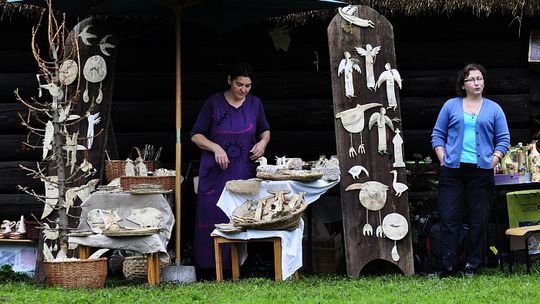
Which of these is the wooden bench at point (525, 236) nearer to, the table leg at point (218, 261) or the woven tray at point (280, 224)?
the woven tray at point (280, 224)

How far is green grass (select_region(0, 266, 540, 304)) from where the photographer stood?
6.16 metres

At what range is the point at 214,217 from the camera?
7754 millimetres

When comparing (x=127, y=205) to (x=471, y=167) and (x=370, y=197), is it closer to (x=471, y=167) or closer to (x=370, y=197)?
(x=370, y=197)

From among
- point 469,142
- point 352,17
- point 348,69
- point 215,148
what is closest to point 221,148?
point 215,148

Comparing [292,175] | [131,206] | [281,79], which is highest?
[281,79]

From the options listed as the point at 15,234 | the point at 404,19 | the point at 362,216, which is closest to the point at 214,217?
the point at 362,216

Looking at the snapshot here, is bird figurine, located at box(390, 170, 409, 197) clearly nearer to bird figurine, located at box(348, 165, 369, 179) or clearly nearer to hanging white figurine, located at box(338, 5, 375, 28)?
bird figurine, located at box(348, 165, 369, 179)

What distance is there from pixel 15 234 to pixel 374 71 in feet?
11.2

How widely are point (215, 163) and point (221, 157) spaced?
0.40ft

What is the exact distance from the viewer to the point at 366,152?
7.69m

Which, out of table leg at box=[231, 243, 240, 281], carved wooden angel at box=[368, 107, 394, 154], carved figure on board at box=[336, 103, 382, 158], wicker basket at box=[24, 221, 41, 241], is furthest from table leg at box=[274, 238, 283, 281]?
wicker basket at box=[24, 221, 41, 241]

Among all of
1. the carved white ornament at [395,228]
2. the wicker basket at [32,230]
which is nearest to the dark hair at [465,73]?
the carved white ornament at [395,228]

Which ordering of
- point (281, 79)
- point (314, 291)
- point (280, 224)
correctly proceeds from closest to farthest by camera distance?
1. point (314, 291)
2. point (280, 224)
3. point (281, 79)

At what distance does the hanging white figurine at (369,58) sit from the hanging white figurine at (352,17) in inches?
7.4
